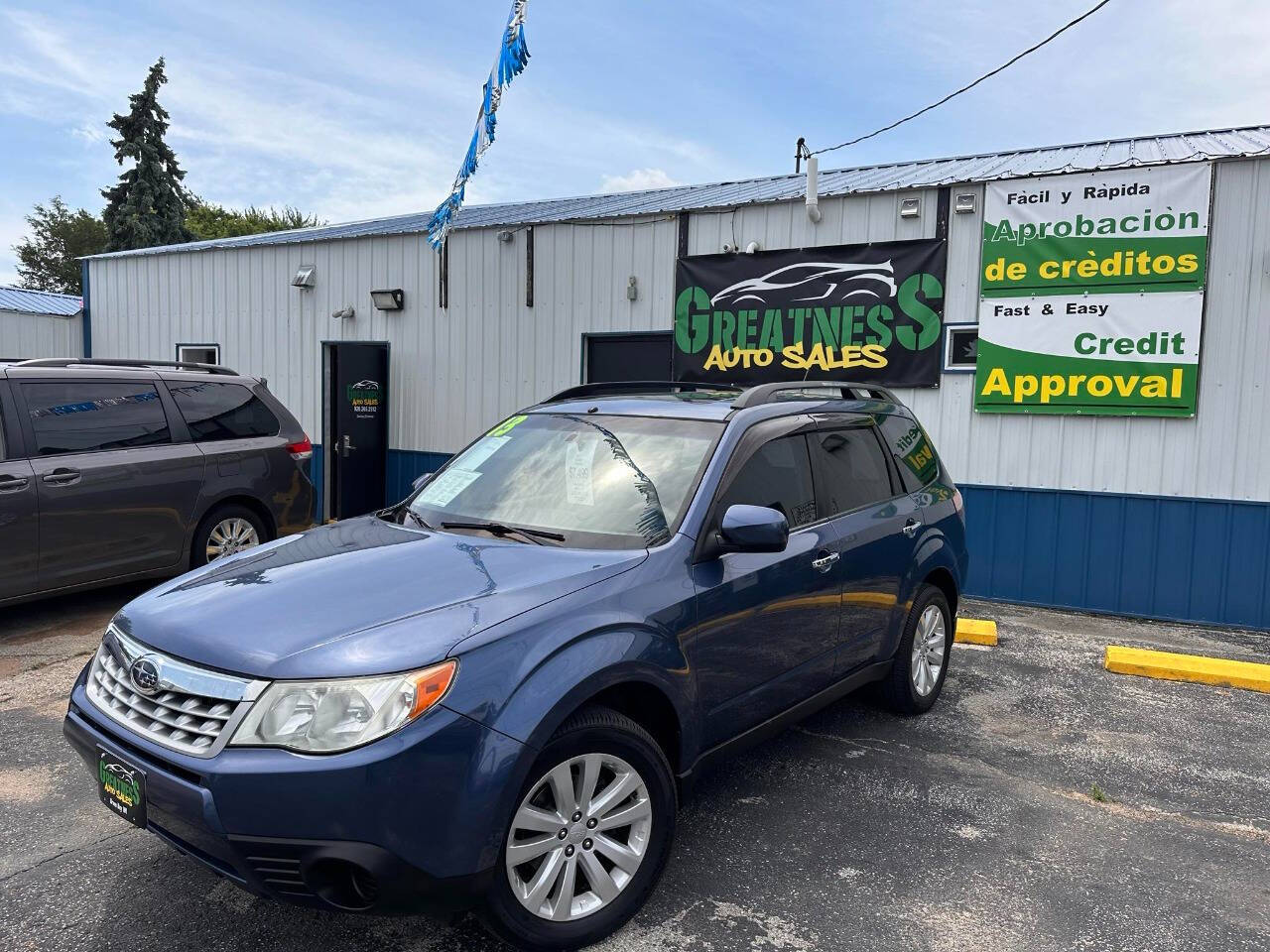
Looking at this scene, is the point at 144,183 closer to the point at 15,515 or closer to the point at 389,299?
the point at 389,299

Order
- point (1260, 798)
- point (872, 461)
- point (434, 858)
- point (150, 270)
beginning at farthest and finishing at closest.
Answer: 1. point (150, 270)
2. point (872, 461)
3. point (1260, 798)
4. point (434, 858)

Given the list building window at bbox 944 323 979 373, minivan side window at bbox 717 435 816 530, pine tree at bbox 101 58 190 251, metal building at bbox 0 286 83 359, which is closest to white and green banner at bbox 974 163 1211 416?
building window at bbox 944 323 979 373

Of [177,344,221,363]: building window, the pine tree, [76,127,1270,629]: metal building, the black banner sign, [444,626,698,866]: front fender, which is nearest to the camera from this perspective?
[444,626,698,866]: front fender

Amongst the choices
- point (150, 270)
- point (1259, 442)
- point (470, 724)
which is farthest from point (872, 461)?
point (150, 270)

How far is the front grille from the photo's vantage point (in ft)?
7.88

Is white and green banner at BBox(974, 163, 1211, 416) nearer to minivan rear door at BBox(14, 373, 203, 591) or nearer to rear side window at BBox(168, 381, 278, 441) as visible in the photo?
rear side window at BBox(168, 381, 278, 441)

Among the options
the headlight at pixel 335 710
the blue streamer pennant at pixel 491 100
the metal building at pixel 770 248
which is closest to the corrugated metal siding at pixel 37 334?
the metal building at pixel 770 248

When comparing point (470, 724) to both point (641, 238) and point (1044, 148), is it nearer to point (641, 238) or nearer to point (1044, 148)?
point (641, 238)

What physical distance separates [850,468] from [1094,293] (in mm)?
4192

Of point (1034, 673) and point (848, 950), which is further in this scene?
point (1034, 673)

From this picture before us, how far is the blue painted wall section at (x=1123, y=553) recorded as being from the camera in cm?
689

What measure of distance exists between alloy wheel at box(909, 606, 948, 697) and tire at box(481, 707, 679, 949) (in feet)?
7.28

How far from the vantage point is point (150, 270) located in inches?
500

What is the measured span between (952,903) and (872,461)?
6.90 ft
